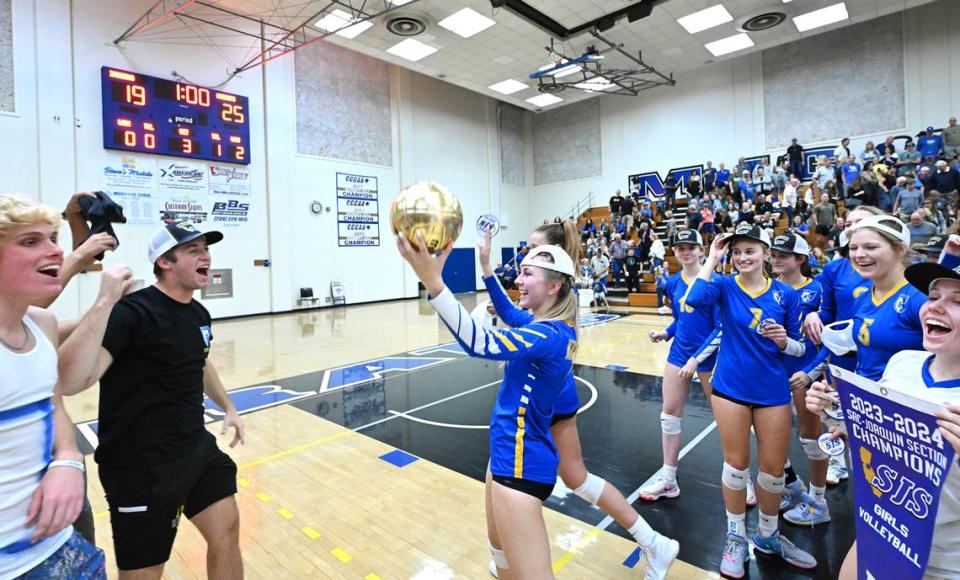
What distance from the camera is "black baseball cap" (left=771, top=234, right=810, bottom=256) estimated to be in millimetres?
3410

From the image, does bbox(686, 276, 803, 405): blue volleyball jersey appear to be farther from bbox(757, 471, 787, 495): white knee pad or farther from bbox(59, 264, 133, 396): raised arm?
bbox(59, 264, 133, 396): raised arm

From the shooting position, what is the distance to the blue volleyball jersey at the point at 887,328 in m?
2.29

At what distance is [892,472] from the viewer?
147 centimetres

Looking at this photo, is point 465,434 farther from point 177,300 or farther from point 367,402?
point 177,300

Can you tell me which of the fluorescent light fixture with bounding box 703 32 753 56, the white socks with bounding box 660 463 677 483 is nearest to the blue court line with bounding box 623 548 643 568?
the white socks with bounding box 660 463 677 483

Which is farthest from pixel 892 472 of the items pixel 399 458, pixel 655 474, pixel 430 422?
pixel 430 422

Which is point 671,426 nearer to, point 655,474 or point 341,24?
point 655,474

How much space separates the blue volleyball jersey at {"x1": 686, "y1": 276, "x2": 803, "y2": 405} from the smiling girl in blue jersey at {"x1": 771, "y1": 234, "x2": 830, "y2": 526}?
37 cm

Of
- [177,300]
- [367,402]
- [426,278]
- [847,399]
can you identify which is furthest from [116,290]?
[367,402]

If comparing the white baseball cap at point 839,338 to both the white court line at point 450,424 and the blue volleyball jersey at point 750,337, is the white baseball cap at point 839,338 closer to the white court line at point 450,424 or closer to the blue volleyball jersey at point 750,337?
the blue volleyball jersey at point 750,337

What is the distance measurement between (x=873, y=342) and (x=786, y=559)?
1384mm

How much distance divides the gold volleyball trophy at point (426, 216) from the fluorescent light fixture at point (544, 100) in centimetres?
2174

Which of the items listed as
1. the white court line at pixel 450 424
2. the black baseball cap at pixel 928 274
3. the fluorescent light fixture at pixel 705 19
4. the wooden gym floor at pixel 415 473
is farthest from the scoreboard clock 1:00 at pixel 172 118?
the black baseball cap at pixel 928 274

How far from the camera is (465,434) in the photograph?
17.1 feet
